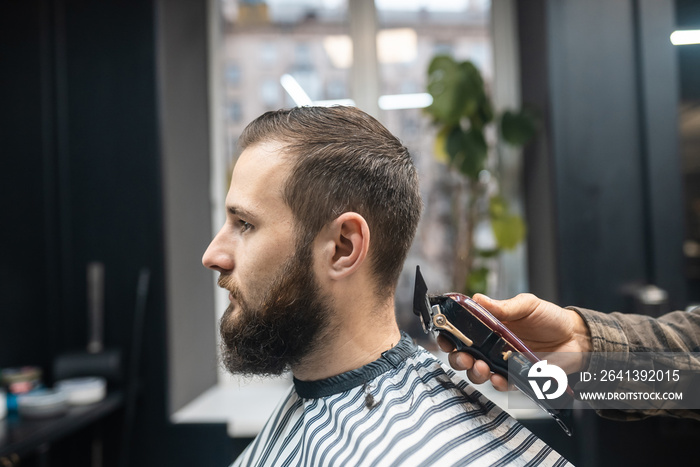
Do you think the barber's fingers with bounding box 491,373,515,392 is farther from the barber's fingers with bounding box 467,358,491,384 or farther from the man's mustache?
the man's mustache

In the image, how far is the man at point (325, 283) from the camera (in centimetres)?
100

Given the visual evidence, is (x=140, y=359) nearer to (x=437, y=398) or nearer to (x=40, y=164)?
(x=40, y=164)

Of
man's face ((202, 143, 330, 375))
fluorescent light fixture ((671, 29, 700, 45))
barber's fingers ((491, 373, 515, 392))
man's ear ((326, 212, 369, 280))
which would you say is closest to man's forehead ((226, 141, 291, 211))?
man's face ((202, 143, 330, 375))

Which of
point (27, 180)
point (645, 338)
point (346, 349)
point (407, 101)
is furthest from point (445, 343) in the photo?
point (27, 180)

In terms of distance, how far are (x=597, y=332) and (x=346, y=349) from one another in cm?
53

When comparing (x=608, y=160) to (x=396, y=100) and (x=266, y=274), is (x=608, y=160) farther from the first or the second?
(x=266, y=274)

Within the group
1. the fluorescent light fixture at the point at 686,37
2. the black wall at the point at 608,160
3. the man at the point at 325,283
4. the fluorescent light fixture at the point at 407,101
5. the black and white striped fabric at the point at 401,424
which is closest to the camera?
the black and white striped fabric at the point at 401,424

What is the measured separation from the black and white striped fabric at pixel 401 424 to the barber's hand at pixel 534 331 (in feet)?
0.25

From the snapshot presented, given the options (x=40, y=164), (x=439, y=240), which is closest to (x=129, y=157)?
Result: (x=40, y=164)

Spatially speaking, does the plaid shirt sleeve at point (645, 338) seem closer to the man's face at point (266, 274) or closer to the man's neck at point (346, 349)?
the man's neck at point (346, 349)

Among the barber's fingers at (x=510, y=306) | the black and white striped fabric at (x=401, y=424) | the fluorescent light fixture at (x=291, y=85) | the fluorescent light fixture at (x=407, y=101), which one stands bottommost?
the black and white striped fabric at (x=401, y=424)

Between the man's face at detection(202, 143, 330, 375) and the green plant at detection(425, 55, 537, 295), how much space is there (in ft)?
5.66

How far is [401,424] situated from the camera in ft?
3.06

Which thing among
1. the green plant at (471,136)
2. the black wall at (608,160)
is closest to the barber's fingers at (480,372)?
the black wall at (608,160)
